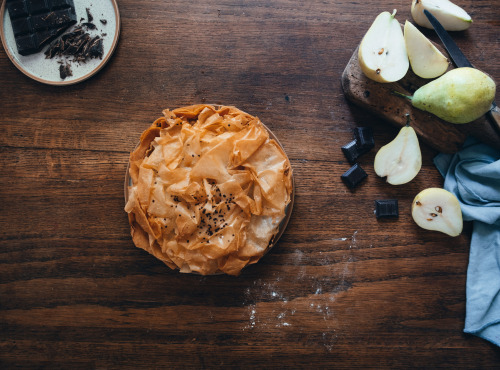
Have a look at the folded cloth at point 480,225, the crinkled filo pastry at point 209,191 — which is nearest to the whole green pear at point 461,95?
the folded cloth at point 480,225

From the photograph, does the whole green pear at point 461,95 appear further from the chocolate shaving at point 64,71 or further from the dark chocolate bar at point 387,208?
the chocolate shaving at point 64,71

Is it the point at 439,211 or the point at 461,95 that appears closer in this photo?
the point at 461,95

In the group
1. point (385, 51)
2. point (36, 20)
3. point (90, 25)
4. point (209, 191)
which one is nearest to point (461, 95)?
point (385, 51)

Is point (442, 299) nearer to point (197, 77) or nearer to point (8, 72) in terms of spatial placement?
point (197, 77)

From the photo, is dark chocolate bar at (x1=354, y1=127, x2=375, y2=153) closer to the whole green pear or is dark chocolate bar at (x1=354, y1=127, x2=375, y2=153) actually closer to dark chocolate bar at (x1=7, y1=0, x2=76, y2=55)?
the whole green pear

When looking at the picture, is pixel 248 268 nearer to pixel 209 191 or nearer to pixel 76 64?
pixel 209 191

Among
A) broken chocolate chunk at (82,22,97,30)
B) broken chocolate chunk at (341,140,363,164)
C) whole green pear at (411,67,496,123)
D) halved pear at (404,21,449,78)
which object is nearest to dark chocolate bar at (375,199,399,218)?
broken chocolate chunk at (341,140,363,164)
